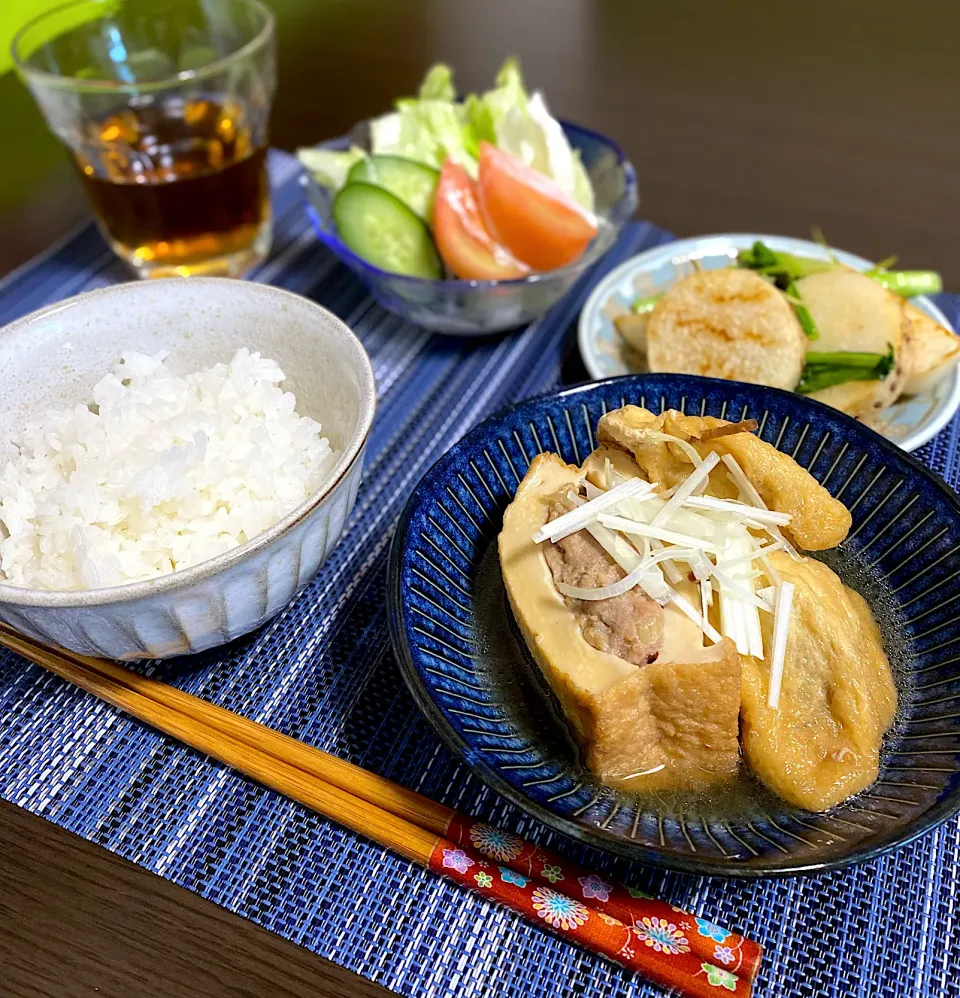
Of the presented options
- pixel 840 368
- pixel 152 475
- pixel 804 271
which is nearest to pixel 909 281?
pixel 804 271

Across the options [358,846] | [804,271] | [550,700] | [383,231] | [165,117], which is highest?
[165,117]

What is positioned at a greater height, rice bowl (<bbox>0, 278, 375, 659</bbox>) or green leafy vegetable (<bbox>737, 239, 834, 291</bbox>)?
rice bowl (<bbox>0, 278, 375, 659</bbox>)

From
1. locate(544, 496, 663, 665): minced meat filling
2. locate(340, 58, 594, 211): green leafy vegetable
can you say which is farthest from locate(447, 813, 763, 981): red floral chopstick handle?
locate(340, 58, 594, 211): green leafy vegetable

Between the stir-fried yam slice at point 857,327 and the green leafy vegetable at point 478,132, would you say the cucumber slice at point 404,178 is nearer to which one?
the green leafy vegetable at point 478,132

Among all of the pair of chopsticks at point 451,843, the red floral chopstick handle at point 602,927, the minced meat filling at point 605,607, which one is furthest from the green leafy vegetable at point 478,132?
the red floral chopstick handle at point 602,927

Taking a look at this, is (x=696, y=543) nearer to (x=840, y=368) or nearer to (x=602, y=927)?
(x=602, y=927)

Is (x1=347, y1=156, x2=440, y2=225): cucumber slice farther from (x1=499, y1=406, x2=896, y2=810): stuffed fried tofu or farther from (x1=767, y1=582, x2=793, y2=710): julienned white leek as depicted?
(x1=767, y1=582, x2=793, y2=710): julienned white leek
